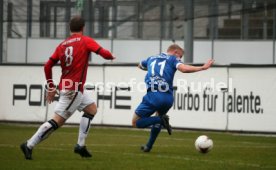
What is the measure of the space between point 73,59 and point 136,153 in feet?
7.35

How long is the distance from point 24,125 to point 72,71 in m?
10.8

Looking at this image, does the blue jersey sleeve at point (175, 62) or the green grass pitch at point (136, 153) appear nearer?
the green grass pitch at point (136, 153)

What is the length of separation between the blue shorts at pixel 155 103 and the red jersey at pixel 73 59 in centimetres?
197

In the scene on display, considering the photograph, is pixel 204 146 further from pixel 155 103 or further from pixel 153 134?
pixel 155 103

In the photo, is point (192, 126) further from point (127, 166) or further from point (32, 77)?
point (127, 166)

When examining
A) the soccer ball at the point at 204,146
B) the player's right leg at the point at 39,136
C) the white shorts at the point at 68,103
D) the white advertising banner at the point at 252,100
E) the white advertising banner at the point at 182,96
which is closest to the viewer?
the player's right leg at the point at 39,136

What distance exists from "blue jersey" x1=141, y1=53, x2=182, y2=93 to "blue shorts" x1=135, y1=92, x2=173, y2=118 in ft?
0.33

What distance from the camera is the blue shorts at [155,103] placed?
14086 mm

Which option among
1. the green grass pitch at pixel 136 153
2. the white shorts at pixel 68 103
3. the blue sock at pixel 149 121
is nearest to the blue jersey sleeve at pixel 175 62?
the blue sock at pixel 149 121

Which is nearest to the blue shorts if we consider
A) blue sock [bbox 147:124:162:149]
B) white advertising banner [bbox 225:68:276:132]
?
blue sock [bbox 147:124:162:149]

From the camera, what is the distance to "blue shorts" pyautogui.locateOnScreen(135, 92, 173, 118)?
14.1 metres

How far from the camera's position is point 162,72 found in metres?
14.1

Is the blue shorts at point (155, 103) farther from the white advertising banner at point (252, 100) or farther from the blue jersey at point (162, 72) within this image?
the white advertising banner at point (252, 100)

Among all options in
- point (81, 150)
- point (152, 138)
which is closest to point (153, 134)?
point (152, 138)
